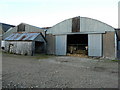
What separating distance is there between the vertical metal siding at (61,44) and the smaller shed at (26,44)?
2394 millimetres

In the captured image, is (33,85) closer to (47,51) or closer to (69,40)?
(47,51)

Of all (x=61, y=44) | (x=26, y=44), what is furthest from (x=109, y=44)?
(x=26, y=44)

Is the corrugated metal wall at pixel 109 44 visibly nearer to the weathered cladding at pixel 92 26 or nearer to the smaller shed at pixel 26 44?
the weathered cladding at pixel 92 26

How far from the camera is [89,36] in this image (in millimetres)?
14359

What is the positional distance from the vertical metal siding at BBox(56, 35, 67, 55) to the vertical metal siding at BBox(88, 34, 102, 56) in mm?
4041

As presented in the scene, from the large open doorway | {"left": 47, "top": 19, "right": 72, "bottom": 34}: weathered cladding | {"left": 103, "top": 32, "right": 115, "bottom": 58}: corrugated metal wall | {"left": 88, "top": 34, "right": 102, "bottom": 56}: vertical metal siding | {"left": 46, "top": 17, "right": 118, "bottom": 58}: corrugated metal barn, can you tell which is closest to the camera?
{"left": 103, "top": 32, "right": 115, "bottom": 58}: corrugated metal wall

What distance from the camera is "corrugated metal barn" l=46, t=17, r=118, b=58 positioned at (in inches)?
512

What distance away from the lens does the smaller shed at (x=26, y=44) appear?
14.9 meters

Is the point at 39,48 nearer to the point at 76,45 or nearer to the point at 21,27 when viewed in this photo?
the point at 21,27

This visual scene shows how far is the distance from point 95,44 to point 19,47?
Answer: 11.7m

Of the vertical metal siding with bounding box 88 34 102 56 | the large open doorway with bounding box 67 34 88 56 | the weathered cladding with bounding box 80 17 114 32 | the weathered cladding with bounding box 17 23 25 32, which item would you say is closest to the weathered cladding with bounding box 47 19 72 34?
the weathered cladding with bounding box 80 17 114 32

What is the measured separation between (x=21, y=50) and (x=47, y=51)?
13.8ft

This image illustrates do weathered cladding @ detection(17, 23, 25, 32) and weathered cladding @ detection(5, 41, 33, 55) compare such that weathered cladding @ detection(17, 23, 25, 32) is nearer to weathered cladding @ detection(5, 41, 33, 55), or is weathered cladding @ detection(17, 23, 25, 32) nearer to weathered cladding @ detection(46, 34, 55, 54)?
weathered cladding @ detection(5, 41, 33, 55)

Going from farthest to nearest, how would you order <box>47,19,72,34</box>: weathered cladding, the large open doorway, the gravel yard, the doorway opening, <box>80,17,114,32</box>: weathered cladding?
the large open doorway < the doorway opening < <box>47,19,72,34</box>: weathered cladding < <box>80,17,114,32</box>: weathered cladding < the gravel yard
